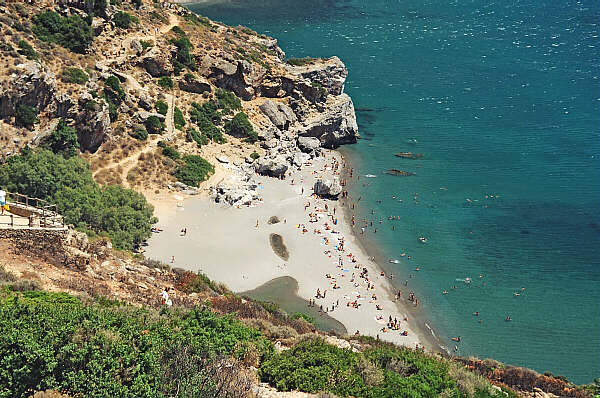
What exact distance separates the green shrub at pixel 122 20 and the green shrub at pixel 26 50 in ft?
45.0

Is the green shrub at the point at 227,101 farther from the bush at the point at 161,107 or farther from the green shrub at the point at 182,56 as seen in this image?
the bush at the point at 161,107

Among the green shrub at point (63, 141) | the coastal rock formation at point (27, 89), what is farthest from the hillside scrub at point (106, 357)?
the coastal rock formation at point (27, 89)

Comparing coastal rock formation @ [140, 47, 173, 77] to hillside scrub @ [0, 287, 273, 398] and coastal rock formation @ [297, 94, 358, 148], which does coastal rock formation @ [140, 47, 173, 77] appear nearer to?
coastal rock formation @ [297, 94, 358, 148]

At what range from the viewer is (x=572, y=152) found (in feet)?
206

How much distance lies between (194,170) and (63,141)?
10.9 m

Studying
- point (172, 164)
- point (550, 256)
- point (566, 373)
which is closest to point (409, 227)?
point (550, 256)

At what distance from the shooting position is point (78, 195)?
37906 millimetres

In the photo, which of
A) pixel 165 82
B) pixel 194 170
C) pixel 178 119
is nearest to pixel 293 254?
pixel 194 170

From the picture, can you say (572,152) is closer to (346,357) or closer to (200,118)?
Answer: (200,118)

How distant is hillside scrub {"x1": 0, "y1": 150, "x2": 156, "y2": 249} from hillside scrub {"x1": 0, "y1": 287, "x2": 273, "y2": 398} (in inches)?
810

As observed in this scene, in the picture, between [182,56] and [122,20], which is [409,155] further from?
[122,20]

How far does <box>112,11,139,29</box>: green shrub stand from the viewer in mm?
58172

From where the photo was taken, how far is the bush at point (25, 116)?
1683 inches

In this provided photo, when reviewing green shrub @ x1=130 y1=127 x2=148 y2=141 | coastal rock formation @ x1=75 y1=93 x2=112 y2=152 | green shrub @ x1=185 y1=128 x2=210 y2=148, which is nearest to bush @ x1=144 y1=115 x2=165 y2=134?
green shrub @ x1=130 y1=127 x2=148 y2=141
